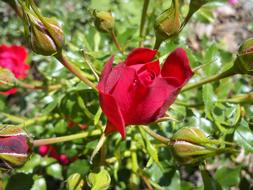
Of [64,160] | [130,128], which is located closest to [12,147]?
[130,128]

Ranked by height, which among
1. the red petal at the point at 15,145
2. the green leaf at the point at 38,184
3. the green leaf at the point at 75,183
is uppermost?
the red petal at the point at 15,145

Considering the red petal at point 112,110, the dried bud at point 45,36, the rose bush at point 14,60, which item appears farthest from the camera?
the rose bush at point 14,60

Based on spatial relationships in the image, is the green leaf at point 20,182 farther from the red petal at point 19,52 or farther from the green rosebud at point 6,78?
the red petal at point 19,52

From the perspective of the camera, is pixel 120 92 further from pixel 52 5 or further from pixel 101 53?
pixel 52 5

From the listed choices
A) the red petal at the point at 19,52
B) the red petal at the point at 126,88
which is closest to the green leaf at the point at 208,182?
the red petal at the point at 126,88

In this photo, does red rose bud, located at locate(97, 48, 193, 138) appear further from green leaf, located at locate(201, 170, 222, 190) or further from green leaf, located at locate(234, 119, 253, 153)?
green leaf, located at locate(234, 119, 253, 153)

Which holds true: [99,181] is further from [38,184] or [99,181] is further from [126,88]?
[38,184]
